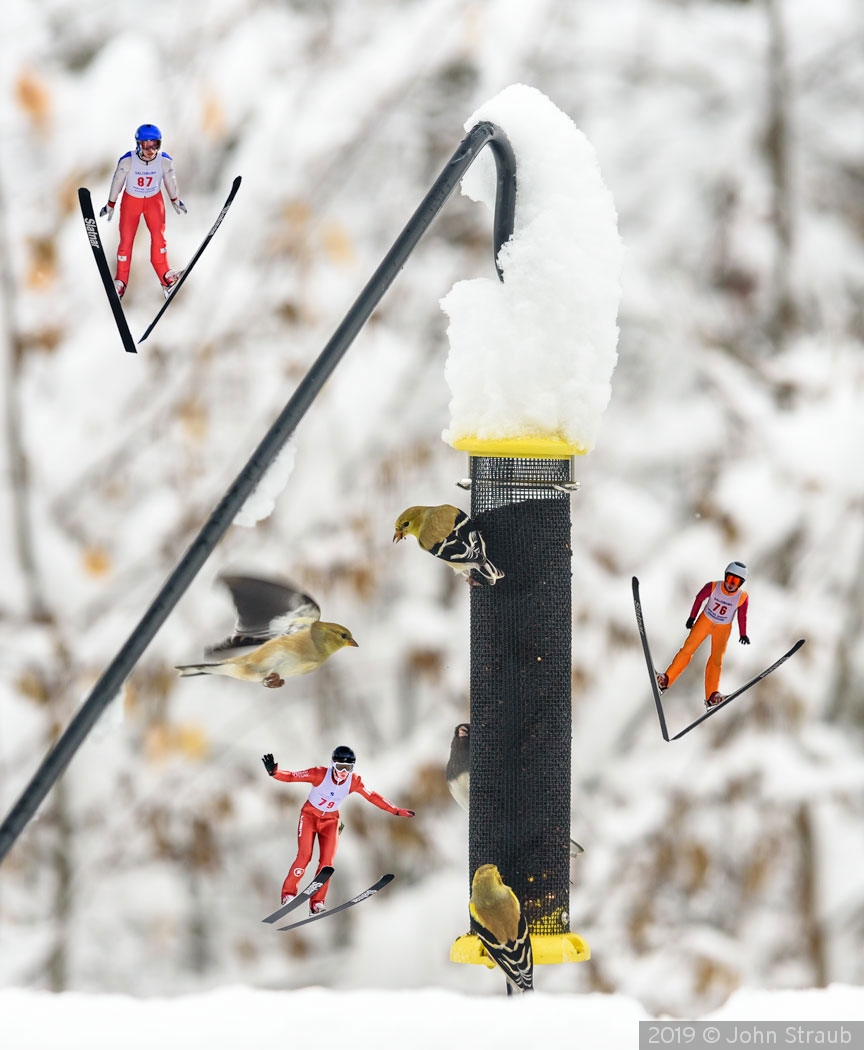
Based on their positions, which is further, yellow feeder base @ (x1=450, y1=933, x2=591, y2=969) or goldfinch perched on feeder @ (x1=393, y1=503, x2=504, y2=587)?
yellow feeder base @ (x1=450, y1=933, x2=591, y2=969)

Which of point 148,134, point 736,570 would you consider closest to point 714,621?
point 736,570

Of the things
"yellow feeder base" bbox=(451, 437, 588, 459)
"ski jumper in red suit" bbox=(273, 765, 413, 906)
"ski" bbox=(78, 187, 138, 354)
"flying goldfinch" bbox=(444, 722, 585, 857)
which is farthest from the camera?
"flying goldfinch" bbox=(444, 722, 585, 857)

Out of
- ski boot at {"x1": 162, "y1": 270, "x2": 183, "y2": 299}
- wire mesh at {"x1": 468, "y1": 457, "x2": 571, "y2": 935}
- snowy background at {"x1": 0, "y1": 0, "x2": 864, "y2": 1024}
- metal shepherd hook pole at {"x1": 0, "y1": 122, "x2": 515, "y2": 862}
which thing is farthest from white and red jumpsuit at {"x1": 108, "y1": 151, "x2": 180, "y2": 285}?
snowy background at {"x1": 0, "y1": 0, "x2": 864, "y2": 1024}

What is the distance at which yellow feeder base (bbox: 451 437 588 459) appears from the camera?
1.76m

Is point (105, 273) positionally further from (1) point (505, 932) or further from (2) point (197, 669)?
(1) point (505, 932)

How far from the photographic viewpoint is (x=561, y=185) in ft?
6.00

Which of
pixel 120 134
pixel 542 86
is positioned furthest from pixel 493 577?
pixel 542 86

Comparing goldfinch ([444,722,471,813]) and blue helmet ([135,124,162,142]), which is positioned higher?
blue helmet ([135,124,162,142])

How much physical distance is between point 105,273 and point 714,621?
87 cm

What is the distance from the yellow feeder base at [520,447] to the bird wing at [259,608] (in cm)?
38

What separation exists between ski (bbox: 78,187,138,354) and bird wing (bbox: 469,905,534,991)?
0.88 meters

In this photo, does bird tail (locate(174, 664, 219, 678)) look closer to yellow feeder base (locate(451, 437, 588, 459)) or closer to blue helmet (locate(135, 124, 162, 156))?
yellow feeder base (locate(451, 437, 588, 459))

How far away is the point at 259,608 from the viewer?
4.97 feet

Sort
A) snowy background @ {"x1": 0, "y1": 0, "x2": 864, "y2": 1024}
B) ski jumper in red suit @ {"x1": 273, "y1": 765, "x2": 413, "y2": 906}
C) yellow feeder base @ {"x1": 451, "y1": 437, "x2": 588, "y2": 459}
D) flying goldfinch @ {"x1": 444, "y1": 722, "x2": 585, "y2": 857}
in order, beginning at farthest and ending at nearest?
snowy background @ {"x1": 0, "y1": 0, "x2": 864, "y2": 1024}
flying goldfinch @ {"x1": 444, "y1": 722, "x2": 585, "y2": 857}
yellow feeder base @ {"x1": 451, "y1": 437, "x2": 588, "y2": 459}
ski jumper in red suit @ {"x1": 273, "y1": 765, "x2": 413, "y2": 906}
